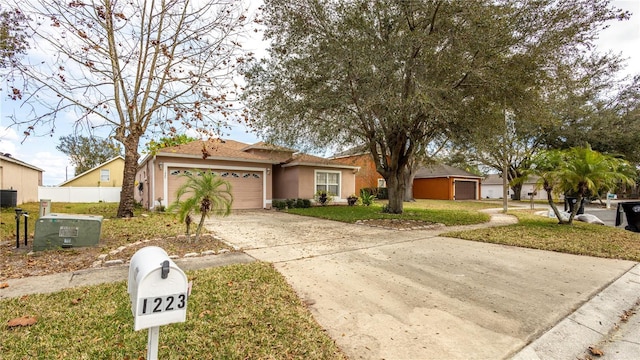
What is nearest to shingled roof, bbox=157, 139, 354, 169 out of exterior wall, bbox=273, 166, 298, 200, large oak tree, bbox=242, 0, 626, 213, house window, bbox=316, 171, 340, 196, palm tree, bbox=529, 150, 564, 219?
exterior wall, bbox=273, 166, 298, 200

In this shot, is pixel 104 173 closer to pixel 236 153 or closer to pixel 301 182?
pixel 236 153

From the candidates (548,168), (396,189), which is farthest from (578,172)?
(396,189)

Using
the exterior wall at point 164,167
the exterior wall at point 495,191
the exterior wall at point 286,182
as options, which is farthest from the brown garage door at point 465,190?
the exterior wall at point 164,167

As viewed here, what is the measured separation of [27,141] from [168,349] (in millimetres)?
8784

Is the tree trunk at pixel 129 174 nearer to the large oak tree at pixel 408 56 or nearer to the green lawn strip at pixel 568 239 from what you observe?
the large oak tree at pixel 408 56

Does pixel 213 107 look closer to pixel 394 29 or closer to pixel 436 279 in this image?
pixel 394 29

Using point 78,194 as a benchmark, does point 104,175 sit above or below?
above

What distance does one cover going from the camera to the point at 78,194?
947 inches

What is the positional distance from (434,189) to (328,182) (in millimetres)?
16958

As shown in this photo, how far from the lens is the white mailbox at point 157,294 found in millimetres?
1587

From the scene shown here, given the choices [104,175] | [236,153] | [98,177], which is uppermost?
[236,153]

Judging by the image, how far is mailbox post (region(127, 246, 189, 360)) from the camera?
1.59 meters

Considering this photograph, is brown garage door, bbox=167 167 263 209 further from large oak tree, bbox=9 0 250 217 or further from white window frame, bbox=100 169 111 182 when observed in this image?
white window frame, bbox=100 169 111 182

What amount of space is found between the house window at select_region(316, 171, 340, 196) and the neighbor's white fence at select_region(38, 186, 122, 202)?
60.1ft
